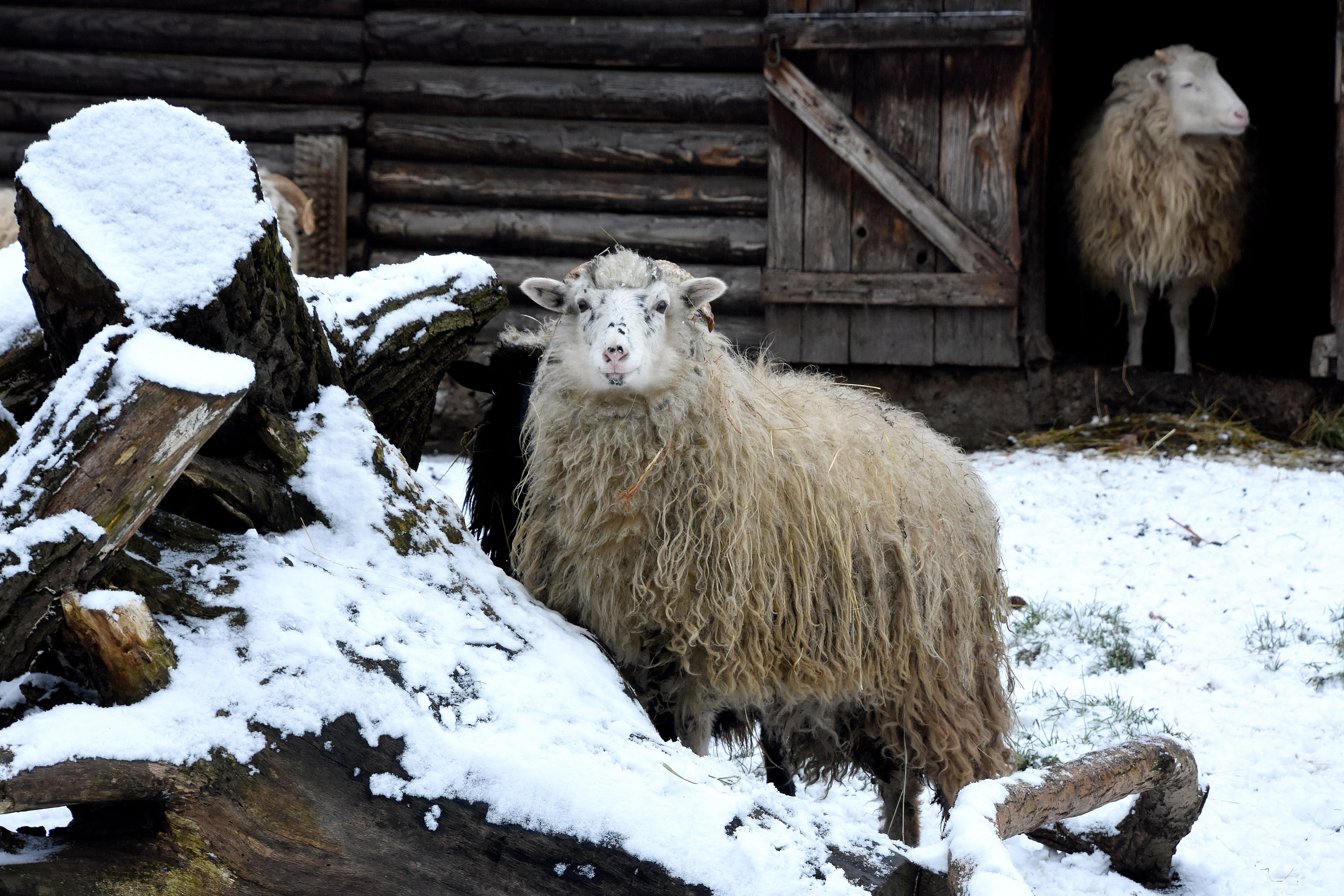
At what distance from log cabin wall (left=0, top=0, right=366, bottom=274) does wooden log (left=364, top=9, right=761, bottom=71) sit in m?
0.45

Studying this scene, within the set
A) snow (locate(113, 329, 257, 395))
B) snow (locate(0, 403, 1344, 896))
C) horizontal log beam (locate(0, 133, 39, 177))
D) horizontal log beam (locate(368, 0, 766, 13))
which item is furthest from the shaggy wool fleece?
horizontal log beam (locate(0, 133, 39, 177))

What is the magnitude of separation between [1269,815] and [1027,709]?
2.82ft

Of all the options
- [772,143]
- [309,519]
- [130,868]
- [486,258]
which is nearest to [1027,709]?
[309,519]

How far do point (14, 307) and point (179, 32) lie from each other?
5126 mm

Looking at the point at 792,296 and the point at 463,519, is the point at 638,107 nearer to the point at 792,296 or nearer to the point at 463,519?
the point at 792,296

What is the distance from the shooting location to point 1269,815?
3354 millimetres

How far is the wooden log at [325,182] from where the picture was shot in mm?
6863

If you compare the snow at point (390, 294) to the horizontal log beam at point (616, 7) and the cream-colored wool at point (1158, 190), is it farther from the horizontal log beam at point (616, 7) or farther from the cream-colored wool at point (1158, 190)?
the cream-colored wool at point (1158, 190)

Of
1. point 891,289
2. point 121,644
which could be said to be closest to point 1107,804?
point 121,644

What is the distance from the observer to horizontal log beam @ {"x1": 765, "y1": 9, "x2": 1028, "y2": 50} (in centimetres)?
620

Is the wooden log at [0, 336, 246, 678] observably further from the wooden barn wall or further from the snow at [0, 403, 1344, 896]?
the wooden barn wall

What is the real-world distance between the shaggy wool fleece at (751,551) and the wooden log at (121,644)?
1070 mm

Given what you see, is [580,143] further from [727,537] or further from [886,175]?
[727,537]

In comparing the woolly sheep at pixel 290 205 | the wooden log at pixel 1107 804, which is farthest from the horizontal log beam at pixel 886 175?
the wooden log at pixel 1107 804
